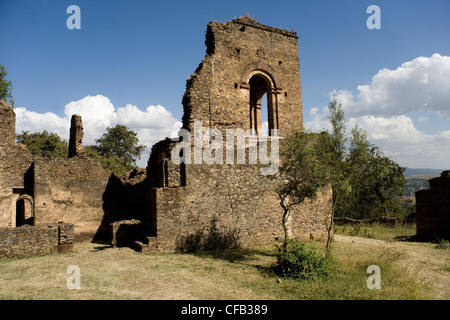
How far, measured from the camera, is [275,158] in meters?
11.1

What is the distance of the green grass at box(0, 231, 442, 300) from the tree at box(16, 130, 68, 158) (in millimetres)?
23501

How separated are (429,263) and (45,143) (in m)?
31.8

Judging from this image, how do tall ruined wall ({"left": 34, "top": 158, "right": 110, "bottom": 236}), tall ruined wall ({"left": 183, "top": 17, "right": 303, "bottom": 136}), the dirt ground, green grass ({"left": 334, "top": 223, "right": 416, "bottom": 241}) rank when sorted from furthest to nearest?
green grass ({"left": 334, "top": 223, "right": 416, "bottom": 241})
tall ruined wall ({"left": 183, "top": 17, "right": 303, "bottom": 136})
tall ruined wall ({"left": 34, "top": 158, "right": 110, "bottom": 236})
the dirt ground

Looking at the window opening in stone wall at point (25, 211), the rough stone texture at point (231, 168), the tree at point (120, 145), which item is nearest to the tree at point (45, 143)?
the tree at point (120, 145)

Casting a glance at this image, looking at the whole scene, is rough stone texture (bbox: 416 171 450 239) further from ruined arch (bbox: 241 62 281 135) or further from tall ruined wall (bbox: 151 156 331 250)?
ruined arch (bbox: 241 62 281 135)

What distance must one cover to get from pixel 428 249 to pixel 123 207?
40.4 ft

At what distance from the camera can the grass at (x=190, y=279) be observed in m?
5.89

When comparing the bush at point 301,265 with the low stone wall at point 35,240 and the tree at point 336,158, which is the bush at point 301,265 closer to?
the tree at point 336,158

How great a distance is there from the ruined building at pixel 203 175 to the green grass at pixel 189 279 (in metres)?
1.36

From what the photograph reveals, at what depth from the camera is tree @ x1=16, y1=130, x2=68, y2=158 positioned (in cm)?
2895

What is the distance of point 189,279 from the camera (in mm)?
6945
